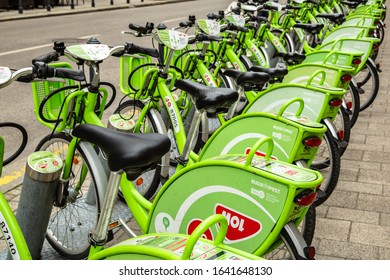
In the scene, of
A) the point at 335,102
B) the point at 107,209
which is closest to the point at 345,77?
the point at 335,102

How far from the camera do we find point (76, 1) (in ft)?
79.4

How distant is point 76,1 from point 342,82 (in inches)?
823

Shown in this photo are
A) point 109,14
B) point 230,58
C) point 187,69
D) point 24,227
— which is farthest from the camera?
point 109,14

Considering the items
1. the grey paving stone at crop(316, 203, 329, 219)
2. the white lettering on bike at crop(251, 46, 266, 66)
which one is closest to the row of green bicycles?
the grey paving stone at crop(316, 203, 329, 219)

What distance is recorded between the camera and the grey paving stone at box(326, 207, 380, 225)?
4215 millimetres

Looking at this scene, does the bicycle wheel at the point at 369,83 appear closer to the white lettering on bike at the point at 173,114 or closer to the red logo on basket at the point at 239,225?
the white lettering on bike at the point at 173,114

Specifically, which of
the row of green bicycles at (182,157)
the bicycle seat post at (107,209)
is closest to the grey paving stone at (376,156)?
the row of green bicycles at (182,157)

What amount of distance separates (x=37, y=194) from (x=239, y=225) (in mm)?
1140

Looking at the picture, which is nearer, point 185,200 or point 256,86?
point 185,200

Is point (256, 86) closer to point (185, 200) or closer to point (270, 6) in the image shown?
point (185, 200)

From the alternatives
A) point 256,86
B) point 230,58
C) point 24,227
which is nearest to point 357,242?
point 256,86

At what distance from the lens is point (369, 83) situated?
7598mm

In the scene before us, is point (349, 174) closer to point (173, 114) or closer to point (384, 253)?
point (384, 253)

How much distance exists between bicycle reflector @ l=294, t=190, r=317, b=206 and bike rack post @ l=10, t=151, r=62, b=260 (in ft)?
4.27
